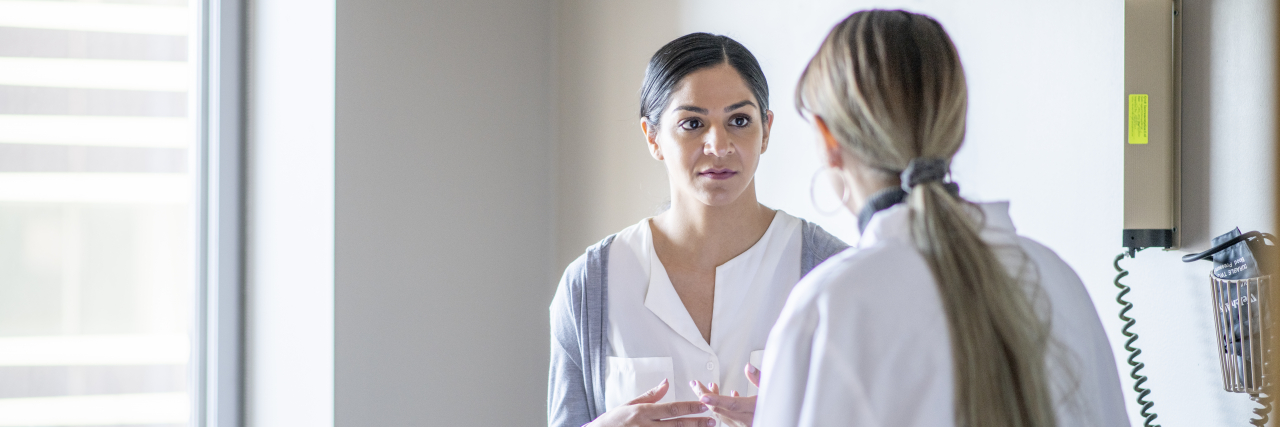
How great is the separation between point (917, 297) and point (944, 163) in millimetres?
147

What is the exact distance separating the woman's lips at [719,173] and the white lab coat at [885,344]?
614 mm

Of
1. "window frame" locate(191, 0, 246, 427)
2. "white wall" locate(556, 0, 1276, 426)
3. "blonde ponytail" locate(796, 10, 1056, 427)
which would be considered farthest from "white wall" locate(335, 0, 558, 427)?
"blonde ponytail" locate(796, 10, 1056, 427)

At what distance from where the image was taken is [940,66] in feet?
2.95

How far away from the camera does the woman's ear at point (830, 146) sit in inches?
36.5

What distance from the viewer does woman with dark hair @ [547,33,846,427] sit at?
1.49 meters

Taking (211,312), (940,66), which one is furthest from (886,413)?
(211,312)

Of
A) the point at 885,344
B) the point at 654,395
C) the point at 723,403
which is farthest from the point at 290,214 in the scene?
the point at 885,344

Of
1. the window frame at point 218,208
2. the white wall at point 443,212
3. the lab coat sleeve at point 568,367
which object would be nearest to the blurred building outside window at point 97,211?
the window frame at point 218,208

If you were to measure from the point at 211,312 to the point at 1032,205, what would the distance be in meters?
2.23

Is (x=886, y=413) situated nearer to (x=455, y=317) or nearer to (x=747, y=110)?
(x=747, y=110)

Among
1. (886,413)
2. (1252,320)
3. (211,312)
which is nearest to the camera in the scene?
(886,413)

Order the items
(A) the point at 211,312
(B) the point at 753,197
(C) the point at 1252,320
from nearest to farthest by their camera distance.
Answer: (C) the point at 1252,320, (B) the point at 753,197, (A) the point at 211,312

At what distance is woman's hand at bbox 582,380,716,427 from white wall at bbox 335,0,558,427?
1.23 meters

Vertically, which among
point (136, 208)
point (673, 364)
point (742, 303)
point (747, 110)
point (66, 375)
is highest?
point (747, 110)
